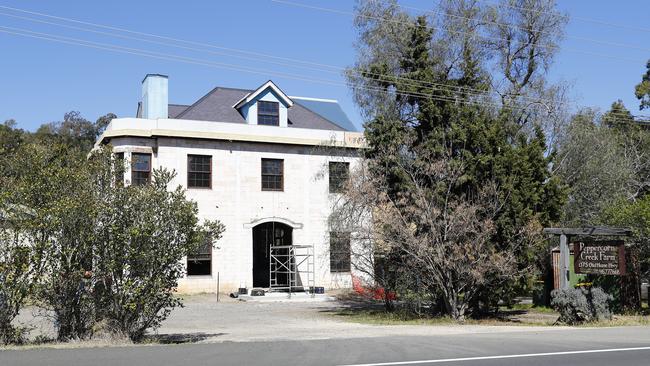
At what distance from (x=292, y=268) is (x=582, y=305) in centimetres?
1756

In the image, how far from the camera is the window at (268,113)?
34.4 metres

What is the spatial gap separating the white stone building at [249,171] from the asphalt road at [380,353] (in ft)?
54.5

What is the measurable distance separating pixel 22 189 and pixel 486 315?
15990 millimetres

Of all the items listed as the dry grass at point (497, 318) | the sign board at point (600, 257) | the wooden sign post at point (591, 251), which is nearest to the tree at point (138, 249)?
the dry grass at point (497, 318)

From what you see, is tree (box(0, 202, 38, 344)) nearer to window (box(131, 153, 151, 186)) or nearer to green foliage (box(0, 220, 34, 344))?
green foliage (box(0, 220, 34, 344))

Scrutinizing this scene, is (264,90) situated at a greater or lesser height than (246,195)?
greater

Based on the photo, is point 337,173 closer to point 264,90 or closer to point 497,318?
point 264,90

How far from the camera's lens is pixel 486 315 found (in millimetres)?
23438

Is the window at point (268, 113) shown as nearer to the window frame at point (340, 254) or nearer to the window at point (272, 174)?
the window at point (272, 174)

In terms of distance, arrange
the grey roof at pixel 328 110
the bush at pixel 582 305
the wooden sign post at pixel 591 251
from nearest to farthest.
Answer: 1. the bush at pixel 582 305
2. the wooden sign post at pixel 591 251
3. the grey roof at pixel 328 110

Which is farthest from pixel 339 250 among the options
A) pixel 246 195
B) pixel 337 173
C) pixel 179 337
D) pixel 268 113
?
pixel 179 337

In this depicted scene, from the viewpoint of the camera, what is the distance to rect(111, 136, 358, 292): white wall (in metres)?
31.7

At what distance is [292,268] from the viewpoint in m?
34.6

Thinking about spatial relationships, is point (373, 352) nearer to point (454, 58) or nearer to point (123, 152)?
point (454, 58)
